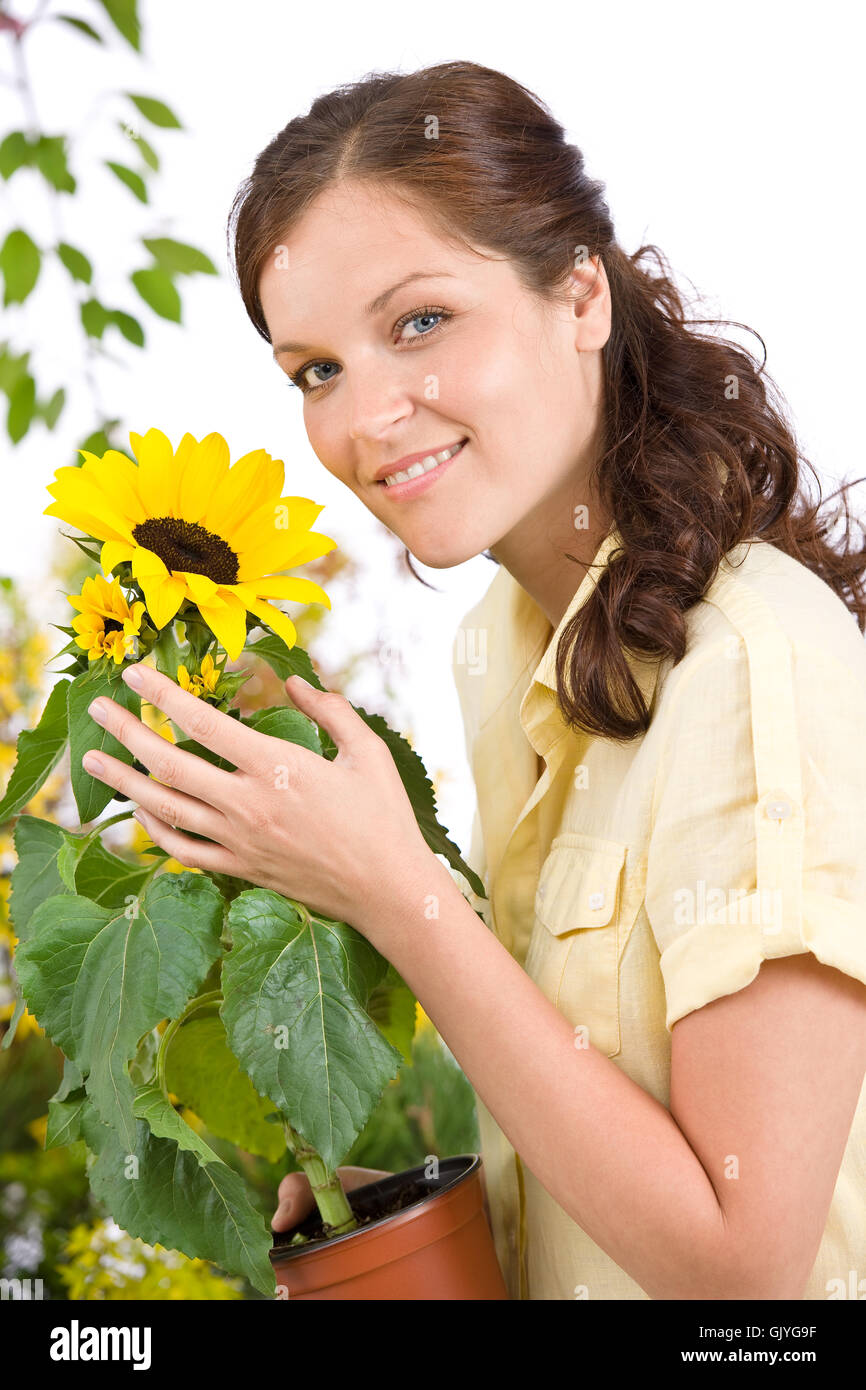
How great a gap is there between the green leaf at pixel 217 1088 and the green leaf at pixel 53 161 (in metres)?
0.66

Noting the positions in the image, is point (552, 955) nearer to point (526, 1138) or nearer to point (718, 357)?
point (526, 1138)

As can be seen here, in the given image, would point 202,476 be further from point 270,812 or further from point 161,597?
point 270,812

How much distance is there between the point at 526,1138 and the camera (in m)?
0.70

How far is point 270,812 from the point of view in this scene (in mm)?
692

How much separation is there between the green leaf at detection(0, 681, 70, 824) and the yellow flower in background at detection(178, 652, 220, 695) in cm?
9

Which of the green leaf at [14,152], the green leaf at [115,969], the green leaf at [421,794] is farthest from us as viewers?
the green leaf at [14,152]

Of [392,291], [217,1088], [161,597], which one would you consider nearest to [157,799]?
[161,597]

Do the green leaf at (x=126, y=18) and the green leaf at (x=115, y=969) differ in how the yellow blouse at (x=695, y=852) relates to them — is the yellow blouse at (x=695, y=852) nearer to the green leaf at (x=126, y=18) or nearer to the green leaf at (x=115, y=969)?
the green leaf at (x=115, y=969)

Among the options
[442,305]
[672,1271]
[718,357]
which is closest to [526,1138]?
[672,1271]

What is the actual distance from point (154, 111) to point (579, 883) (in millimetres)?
710

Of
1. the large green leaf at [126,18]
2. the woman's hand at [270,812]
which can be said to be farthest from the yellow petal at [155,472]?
the large green leaf at [126,18]

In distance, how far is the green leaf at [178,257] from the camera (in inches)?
39.9

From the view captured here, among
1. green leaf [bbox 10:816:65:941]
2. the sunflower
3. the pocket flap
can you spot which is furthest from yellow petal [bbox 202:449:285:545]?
the pocket flap
